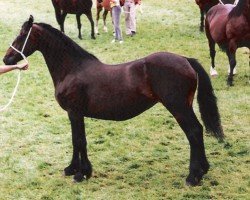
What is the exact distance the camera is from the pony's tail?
600cm

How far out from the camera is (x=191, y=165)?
605 centimetres

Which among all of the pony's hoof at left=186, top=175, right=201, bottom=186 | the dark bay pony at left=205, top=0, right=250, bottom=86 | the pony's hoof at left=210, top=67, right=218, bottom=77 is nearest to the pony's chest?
the pony's hoof at left=186, top=175, right=201, bottom=186

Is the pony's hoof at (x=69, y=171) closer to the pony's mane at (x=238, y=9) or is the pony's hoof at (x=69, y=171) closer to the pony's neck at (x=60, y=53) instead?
the pony's neck at (x=60, y=53)

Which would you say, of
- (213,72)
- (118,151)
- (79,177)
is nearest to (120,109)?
(79,177)

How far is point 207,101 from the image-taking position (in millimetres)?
6195

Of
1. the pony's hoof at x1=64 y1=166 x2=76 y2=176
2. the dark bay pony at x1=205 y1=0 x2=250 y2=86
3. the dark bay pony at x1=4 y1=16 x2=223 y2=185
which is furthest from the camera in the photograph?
the dark bay pony at x1=205 y1=0 x2=250 y2=86

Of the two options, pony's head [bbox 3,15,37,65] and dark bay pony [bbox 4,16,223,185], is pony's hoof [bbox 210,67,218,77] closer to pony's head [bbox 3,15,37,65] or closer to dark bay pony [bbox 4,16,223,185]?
dark bay pony [bbox 4,16,223,185]

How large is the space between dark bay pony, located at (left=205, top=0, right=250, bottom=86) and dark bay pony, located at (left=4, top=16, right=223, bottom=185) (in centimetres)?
401

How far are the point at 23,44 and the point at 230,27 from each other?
5226mm

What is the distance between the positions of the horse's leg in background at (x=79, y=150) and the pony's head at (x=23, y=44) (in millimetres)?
1070

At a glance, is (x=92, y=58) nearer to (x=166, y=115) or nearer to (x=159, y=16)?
(x=166, y=115)

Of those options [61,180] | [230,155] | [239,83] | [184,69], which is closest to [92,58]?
[184,69]

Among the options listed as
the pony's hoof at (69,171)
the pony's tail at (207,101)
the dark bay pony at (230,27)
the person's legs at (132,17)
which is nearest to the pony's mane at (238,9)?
the dark bay pony at (230,27)

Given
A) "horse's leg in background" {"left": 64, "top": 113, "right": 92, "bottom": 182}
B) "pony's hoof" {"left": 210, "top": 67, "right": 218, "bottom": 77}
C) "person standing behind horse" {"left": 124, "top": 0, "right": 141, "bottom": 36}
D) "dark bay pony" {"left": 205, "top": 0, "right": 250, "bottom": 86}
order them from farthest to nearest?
"person standing behind horse" {"left": 124, "top": 0, "right": 141, "bottom": 36} < "pony's hoof" {"left": 210, "top": 67, "right": 218, "bottom": 77} < "dark bay pony" {"left": 205, "top": 0, "right": 250, "bottom": 86} < "horse's leg in background" {"left": 64, "top": 113, "right": 92, "bottom": 182}
